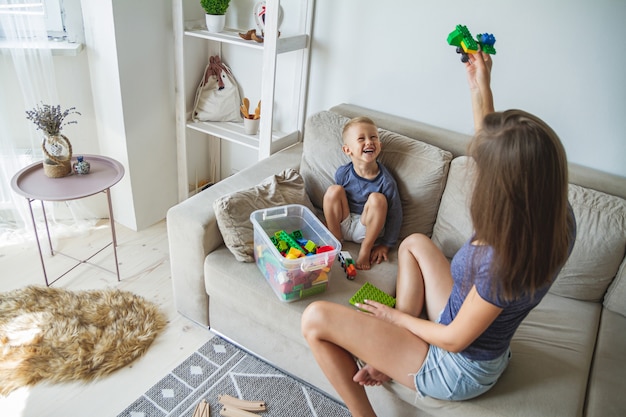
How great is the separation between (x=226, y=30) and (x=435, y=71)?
1.17 meters

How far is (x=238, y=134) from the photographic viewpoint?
8.58 feet

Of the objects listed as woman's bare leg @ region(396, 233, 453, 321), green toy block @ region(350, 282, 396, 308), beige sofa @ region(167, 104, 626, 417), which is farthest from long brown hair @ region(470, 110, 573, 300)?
green toy block @ region(350, 282, 396, 308)

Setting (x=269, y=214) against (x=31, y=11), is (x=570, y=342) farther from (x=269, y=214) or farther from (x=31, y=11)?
(x=31, y=11)

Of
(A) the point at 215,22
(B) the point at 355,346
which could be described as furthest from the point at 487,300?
(A) the point at 215,22

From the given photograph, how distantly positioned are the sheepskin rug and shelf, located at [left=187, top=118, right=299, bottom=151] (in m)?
0.97

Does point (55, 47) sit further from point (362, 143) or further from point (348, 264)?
point (348, 264)

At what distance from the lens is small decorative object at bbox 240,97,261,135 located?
8.46 ft

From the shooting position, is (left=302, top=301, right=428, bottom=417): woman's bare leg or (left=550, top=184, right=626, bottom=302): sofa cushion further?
(left=550, top=184, right=626, bottom=302): sofa cushion

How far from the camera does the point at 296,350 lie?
5.73 feet

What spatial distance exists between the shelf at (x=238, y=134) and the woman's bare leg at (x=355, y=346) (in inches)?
48.8

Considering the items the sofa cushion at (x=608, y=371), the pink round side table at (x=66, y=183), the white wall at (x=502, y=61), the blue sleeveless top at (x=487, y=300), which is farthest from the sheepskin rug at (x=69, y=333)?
the sofa cushion at (x=608, y=371)

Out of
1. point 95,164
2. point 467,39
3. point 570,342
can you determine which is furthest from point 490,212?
point 95,164

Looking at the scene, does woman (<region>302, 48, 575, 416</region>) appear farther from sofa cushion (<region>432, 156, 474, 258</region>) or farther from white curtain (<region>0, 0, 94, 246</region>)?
white curtain (<region>0, 0, 94, 246</region>)

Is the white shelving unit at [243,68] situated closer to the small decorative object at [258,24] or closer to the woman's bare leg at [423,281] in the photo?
the small decorative object at [258,24]
